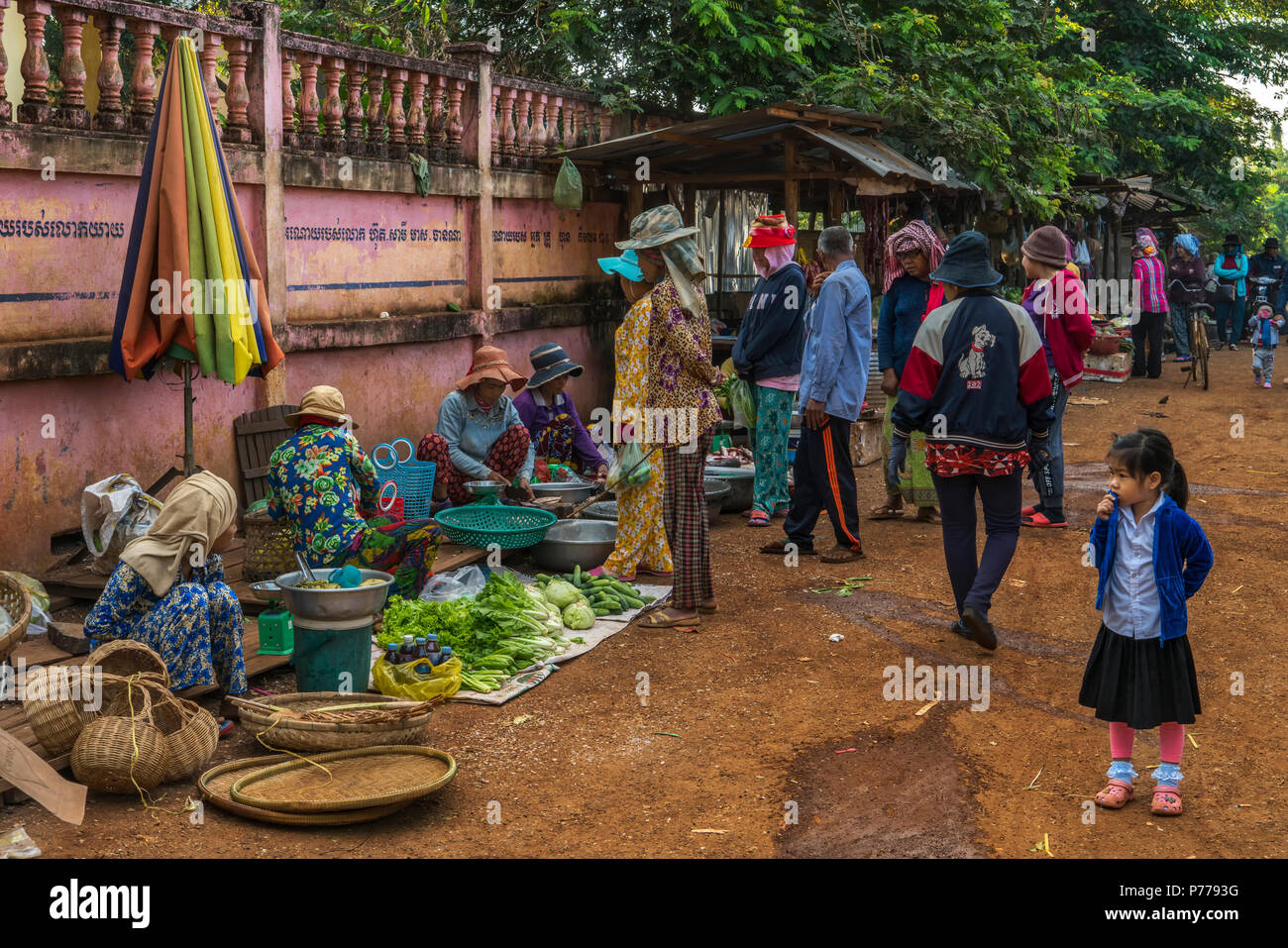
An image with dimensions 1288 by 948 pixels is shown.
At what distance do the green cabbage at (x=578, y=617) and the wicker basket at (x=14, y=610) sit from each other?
8.85 ft

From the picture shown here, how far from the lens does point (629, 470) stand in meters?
7.38

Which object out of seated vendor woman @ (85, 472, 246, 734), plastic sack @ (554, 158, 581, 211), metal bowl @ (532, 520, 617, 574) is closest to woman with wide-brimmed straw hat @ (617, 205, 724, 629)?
metal bowl @ (532, 520, 617, 574)

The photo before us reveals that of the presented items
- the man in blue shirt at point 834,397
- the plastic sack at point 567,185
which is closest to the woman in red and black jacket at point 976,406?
the man in blue shirt at point 834,397

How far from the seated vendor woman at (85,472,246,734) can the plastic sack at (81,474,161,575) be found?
1.42 m

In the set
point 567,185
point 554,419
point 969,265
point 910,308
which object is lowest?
point 554,419

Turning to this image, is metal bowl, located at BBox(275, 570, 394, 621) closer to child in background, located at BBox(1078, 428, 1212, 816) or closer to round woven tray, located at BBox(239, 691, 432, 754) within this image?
round woven tray, located at BBox(239, 691, 432, 754)

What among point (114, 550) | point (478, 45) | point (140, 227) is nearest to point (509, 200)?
point (478, 45)

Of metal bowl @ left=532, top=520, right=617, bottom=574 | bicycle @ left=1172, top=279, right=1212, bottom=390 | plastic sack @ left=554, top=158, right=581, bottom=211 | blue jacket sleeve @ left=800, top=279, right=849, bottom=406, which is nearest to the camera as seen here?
metal bowl @ left=532, top=520, right=617, bottom=574

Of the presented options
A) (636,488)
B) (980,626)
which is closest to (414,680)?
(636,488)

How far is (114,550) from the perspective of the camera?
6.56 meters

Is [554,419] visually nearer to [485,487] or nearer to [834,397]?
[485,487]

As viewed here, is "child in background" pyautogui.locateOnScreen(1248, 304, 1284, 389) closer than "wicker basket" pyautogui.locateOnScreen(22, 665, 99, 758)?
No

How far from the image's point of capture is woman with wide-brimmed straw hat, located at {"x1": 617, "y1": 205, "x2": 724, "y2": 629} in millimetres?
6773

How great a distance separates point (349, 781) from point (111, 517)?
8.80 ft
